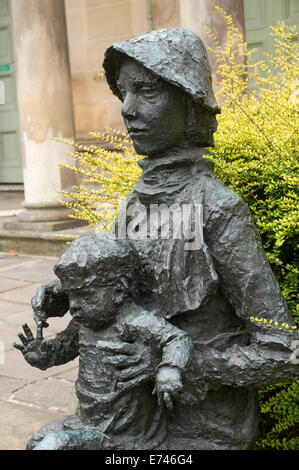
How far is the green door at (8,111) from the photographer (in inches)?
437

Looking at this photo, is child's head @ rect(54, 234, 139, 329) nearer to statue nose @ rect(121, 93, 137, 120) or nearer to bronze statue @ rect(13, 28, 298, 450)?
bronze statue @ rect(13, 28, 298, 450)

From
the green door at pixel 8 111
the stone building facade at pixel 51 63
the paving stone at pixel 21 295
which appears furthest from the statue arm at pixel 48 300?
the green door at pixel 8 111

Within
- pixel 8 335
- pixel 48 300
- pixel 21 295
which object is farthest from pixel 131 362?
pixel 21 295

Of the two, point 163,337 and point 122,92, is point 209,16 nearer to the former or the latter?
point 122,92

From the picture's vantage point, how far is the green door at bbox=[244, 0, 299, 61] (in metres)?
8.09

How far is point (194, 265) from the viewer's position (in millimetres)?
2289

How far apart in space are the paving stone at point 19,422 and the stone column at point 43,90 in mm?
4454

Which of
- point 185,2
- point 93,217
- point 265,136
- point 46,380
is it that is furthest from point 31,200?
point 265,136

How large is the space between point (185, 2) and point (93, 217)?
11.4 feet

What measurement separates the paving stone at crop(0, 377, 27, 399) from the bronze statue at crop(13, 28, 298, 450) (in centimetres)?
175

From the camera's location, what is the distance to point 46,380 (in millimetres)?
4258

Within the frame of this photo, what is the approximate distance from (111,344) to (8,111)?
9.90 meters

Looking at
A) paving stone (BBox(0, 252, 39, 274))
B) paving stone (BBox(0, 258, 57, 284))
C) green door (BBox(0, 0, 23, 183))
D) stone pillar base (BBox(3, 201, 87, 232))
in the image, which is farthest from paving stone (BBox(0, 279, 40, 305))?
green door (BBox(0, 0, 23, 183))

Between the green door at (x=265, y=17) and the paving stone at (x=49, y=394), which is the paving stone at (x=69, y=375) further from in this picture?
the green door at (x=265, y=17)
